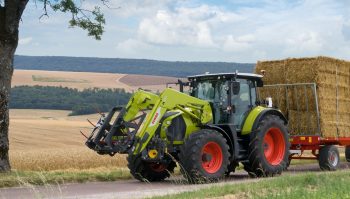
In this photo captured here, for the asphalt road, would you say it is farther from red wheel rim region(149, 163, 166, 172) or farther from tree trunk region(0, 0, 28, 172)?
tree trunk region(0, 0, 28, 172)

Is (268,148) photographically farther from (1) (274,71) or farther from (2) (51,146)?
(2) (51,146)

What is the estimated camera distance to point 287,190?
33.4ft

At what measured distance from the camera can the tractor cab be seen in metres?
15.1

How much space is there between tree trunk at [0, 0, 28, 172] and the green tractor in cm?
260

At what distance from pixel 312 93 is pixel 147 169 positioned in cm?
533

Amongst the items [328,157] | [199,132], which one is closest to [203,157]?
[199,132]

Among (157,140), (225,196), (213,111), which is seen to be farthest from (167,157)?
(225,196)

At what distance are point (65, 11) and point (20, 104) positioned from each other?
51.2 meters

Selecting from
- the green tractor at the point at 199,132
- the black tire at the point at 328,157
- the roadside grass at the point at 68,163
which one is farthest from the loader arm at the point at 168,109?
the roadside grass at the point at 68,163

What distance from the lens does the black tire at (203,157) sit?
13586 millimetres

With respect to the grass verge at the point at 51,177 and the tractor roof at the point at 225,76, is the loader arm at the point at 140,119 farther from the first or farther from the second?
the grass verge at the point at 51,177

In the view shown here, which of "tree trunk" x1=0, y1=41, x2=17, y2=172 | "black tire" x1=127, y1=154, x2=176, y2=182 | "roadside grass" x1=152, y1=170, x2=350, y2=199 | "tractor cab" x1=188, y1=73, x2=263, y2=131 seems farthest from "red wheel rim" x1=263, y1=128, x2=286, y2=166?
"tree trunk" x1=0, y1=41, x2=17, y2=172

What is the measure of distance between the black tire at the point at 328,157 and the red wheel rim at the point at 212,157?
4600 mm

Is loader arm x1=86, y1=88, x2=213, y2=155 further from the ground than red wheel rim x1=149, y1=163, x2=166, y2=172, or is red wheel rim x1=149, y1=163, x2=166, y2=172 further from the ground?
loader arm x1=86, y1=88, x2=213, y2=155
